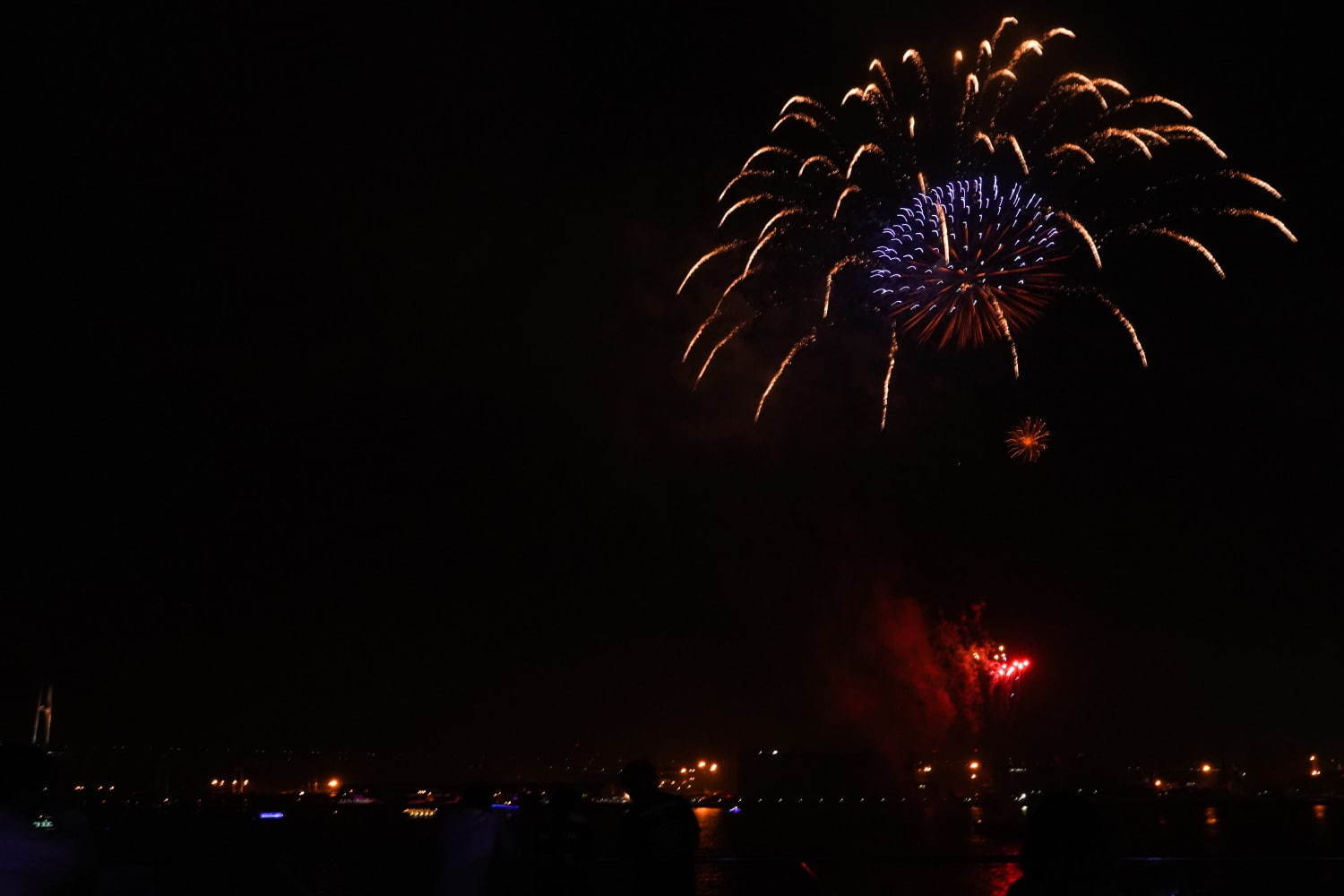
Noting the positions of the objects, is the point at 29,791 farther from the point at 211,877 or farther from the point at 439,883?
the point at 211,877

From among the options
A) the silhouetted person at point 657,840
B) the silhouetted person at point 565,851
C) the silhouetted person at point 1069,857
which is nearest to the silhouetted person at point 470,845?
the silhouetted person at point 565,851

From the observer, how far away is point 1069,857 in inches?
149

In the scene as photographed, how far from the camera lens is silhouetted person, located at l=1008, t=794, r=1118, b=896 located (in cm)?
377

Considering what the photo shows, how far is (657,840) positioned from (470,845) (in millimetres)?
1261

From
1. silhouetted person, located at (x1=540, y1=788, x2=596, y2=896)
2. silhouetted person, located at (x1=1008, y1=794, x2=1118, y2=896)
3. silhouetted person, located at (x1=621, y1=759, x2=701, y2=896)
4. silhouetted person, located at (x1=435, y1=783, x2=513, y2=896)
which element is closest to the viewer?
silhouetted person, located at (x1=1008, y1=794, x2=1118, y2=896)

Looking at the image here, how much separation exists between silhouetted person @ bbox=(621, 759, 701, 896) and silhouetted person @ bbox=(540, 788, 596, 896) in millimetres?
505

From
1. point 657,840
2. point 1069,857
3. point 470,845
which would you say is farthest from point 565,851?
point 1069,857

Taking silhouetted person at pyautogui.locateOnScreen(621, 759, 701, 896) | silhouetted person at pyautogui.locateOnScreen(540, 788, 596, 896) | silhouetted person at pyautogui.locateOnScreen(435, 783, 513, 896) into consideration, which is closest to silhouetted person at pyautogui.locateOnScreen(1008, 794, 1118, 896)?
silhouetted person at pyautogui.locateOnScreen(621, 759, 701, 896)

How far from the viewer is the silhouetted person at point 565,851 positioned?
7.21 metres

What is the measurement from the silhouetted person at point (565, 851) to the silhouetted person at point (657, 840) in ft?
1.66

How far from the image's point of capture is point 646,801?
680cm

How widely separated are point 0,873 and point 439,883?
133 inches

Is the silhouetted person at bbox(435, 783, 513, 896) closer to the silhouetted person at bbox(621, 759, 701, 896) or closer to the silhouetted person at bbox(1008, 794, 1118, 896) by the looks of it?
Result: the silhouetted person at bbox(621, 759, 701, 896)

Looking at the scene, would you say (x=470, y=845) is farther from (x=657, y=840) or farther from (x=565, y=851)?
(x=657, y=840)
